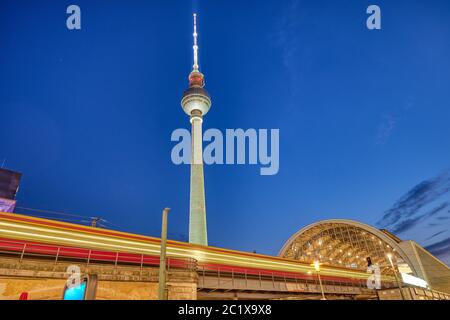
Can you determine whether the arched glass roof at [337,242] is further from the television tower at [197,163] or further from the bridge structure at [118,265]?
the bridge structure at [118,265]

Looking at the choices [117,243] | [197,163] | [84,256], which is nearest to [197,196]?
[197,163]

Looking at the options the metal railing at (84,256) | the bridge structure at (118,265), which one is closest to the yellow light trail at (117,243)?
the bridge structure at (118,265)

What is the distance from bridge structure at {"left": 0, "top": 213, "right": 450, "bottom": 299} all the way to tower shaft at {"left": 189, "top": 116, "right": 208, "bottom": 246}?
31684mm

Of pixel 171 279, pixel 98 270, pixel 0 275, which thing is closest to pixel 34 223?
pixel 0 275

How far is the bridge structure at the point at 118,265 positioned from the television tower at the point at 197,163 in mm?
32296

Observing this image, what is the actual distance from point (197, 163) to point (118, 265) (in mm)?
51011

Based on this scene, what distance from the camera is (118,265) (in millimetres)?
18391

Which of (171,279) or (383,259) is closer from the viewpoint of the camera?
(171,279)

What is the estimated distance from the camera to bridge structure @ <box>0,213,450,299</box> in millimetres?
15367

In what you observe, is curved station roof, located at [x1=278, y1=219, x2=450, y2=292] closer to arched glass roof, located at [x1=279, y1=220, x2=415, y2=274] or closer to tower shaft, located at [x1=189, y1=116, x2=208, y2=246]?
arched glass roof, located at [x1=279, y1=220, x2=415, y2=274]

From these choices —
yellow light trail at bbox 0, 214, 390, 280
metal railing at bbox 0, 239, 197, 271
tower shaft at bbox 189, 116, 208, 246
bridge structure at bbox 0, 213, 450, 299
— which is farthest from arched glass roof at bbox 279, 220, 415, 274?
metal railing at bbox 0, 239, 197, 271
